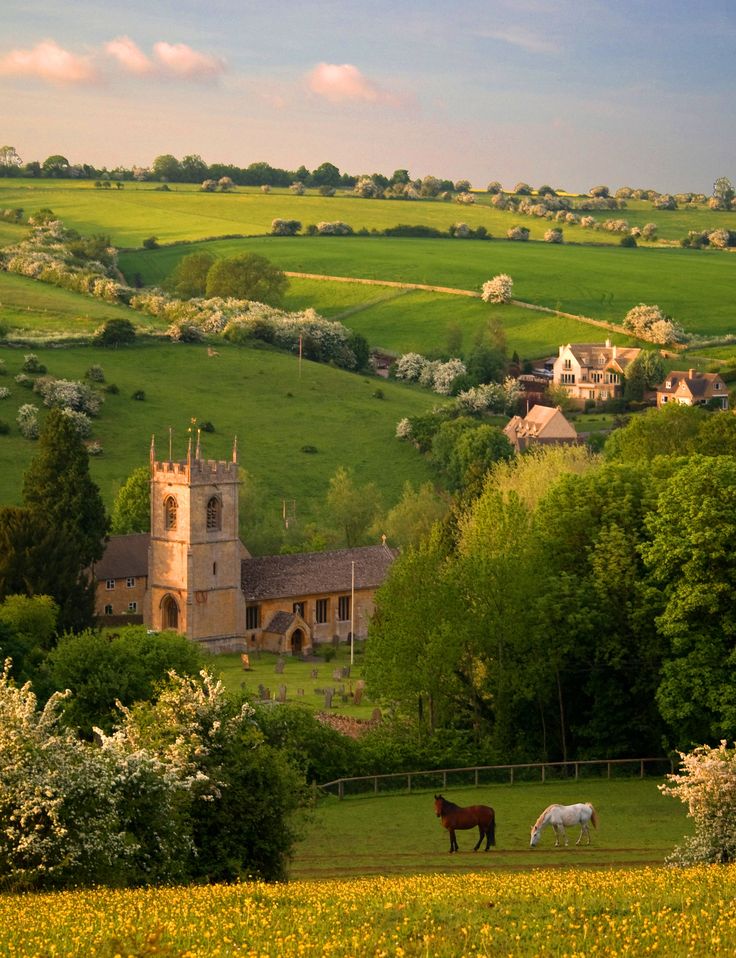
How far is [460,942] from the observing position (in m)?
25.4

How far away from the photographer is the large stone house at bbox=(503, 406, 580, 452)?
5556 inches

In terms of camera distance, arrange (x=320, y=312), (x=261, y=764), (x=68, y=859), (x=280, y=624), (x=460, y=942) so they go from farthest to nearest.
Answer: (x=320, y=312)
(x=280, y=624)
(x=261, y=764)
(x=68, y=859)
(x=460, y=942)

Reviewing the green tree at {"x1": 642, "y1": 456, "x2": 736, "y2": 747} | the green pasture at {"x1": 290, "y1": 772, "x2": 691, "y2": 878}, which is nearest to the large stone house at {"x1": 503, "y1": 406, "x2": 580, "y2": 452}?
the green tree at {"x1": 642, "y1": 456, "x2": 736, "y2": 747}

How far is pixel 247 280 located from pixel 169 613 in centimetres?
10139

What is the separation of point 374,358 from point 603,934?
145 meters

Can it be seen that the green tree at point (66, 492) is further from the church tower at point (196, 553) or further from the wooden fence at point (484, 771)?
the wooden fence at point (484, 771)

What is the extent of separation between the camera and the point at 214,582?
9050 cm

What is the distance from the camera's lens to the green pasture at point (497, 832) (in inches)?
1660

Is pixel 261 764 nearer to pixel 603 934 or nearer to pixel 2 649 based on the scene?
pixel 603 934

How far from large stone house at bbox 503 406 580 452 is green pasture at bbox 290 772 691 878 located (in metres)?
84.5

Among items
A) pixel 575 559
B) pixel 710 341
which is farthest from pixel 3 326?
pixel 575 559

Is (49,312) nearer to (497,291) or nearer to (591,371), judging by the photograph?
(591,371)

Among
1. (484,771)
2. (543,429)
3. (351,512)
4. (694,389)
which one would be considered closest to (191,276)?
(694,389)

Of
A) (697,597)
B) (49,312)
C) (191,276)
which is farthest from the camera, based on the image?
(191,276)
